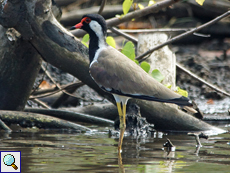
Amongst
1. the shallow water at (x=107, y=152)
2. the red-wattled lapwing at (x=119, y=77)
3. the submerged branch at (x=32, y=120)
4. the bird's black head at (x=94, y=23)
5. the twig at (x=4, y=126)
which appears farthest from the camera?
the submerged branch at (x=32, y=120)

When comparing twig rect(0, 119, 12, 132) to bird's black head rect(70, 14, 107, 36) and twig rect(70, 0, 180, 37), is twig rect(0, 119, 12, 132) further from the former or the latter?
twig rect(70, 0, 180, 37)

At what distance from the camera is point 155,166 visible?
3.12m

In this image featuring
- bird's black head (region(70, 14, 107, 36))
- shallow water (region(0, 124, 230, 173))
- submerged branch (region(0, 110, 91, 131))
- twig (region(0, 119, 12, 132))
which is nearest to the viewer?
shallow water (region(0, 124, 230, 173))

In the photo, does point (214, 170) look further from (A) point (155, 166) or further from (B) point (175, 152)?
(B) point (175, 152)

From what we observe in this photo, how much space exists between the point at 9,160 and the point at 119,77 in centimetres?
156

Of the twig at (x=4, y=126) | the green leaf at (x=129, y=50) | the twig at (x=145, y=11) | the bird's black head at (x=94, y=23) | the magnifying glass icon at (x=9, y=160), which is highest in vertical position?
the twig at (x=145, y=11)

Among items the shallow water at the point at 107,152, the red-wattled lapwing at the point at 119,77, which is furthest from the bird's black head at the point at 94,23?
the shallow water at the point at 107,152

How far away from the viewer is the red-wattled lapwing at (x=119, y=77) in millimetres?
4160

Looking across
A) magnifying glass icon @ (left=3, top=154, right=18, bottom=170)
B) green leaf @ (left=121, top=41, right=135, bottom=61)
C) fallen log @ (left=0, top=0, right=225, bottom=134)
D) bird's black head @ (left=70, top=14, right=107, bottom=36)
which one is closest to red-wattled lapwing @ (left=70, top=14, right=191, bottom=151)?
bird's black head @ (left=70, top=14, right=107, bottom=36)

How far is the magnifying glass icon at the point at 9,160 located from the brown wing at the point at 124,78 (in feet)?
4.52

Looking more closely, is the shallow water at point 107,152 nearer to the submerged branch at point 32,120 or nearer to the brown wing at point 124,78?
the submerged branch at point 32,120

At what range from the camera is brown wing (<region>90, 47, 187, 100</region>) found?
4172 millimetres

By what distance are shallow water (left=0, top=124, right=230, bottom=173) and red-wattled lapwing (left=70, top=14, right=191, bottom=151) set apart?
15.8 inches

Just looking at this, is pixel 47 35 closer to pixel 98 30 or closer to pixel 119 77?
pixel 98 30
